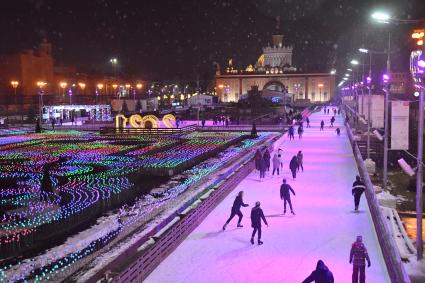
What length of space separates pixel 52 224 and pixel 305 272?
7884mm

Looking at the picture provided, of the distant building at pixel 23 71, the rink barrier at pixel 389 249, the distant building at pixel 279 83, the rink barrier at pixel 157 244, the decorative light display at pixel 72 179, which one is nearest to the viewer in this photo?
the rink barrier at pixel 389 249

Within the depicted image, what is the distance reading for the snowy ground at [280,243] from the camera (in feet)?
32.0

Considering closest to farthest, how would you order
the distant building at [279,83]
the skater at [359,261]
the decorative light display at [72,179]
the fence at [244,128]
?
the skater at [359,261] → the decorative light display at [72,179] → the fence at [244,128] → the distant building at [279,83]

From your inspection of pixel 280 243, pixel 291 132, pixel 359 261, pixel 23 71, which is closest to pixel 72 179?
pixel 280 243

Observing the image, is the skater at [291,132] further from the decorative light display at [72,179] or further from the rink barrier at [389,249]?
the rink barrier at [389,249]

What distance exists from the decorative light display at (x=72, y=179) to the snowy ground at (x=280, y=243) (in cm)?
244

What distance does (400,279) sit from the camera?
797cm

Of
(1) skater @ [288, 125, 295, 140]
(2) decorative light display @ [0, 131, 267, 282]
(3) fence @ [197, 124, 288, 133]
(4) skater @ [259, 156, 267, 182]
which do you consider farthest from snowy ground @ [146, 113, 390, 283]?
(3) fence @ [197, 124, 288, 133]

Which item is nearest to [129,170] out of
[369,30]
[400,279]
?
[400,279]

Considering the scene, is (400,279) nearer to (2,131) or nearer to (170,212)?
(170,212)

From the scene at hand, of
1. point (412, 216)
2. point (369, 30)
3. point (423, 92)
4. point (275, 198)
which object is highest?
point (369, 30)

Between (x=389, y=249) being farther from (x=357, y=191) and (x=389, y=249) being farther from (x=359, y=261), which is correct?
(x=357, y=191)

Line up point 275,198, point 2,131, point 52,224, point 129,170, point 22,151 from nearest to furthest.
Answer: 1. point 52,224
2. point 275,198
3. point 129,170
4. point 22,151
5. point 2,131

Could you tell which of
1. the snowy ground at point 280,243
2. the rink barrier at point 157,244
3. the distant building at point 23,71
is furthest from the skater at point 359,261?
the distant building at point 23,71
